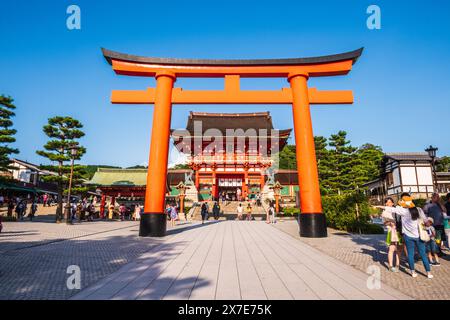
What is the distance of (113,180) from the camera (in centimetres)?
2286

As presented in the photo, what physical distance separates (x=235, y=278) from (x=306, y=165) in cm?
583

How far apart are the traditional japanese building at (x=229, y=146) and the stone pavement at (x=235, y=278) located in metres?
20.6

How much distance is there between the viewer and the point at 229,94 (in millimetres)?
9344

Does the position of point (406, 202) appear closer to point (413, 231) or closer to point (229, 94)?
point (413, 231)

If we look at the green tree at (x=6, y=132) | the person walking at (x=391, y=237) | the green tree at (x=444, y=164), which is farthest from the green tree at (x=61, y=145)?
the green tree at (x=444, y=164)

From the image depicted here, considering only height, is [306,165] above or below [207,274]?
above

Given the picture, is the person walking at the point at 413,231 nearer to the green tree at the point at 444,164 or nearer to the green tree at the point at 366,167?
the green tree at the point at 366,167

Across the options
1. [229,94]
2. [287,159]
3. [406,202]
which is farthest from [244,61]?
[287,159]

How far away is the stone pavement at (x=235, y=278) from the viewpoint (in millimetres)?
3217

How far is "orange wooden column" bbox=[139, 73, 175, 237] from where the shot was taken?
852 cm

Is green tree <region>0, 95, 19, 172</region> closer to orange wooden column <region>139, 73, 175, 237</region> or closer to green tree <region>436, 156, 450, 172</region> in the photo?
orange wooden column <region>139, 73, 175, 237</region>

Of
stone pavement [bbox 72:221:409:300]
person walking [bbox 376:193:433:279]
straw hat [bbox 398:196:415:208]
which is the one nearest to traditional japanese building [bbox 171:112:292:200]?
stone pavement [bbox 72:221:409:300]

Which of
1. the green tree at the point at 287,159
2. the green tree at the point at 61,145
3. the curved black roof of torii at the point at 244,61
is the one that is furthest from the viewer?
the green tree at the point at 287,159
